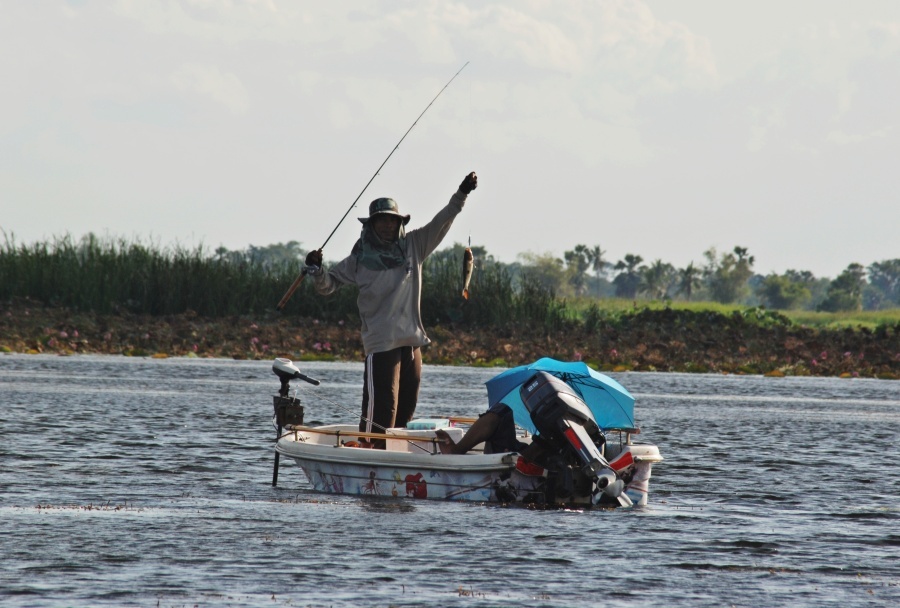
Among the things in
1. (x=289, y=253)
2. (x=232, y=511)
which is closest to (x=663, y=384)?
(x=232, y=511)

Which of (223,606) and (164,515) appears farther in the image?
(164,515)

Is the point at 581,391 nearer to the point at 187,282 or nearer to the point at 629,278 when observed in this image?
the point at 187,282

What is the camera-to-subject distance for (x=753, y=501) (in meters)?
11.8

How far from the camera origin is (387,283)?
11.6 meters

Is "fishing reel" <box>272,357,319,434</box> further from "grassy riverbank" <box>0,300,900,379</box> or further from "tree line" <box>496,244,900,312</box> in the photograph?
"tree line" <box>496,244,900,312</box>

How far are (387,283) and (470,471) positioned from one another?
5.79ft

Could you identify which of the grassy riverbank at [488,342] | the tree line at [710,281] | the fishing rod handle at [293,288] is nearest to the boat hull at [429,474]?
the fishing rod handle at [293,288]

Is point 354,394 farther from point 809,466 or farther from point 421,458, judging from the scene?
point 421,458

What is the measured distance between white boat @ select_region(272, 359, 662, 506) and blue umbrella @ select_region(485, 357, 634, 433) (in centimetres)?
19

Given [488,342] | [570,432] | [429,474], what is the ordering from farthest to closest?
[488,342] < [429,474] < [570,432]

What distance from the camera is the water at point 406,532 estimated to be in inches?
→ 311

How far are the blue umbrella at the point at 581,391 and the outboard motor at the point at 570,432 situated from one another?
0.72m

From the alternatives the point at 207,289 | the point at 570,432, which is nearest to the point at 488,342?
the point at 207,289

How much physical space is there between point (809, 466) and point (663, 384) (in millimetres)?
14594
